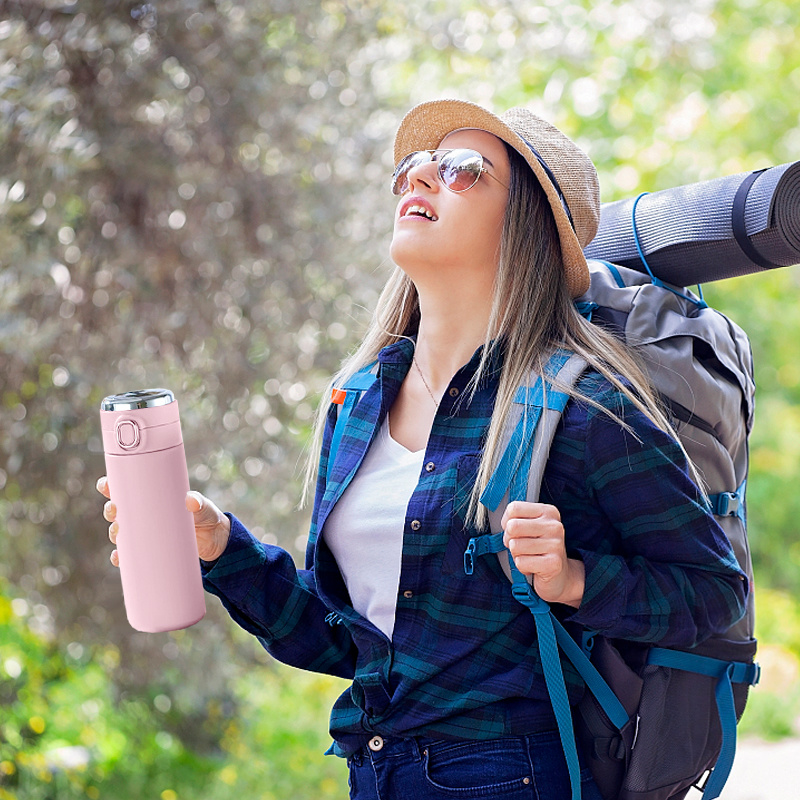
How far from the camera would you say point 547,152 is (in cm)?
168

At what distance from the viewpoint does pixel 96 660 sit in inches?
151

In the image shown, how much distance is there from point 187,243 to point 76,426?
0.76 m

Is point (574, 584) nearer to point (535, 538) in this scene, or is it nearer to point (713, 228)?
point (535, 538)

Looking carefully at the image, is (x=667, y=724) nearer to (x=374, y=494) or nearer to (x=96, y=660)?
(x=374, y=494)

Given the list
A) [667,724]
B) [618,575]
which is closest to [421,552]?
[618,575]

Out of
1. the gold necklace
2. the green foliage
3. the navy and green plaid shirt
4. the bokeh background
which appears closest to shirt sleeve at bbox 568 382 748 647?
the navy and green plaid shirt

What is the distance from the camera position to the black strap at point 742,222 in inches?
64.2

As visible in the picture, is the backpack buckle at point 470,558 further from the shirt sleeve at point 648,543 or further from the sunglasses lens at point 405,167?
the sunglasses lens at point 405,167

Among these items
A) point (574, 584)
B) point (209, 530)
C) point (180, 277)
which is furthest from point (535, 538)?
point (180, 277)

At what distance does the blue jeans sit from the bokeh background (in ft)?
4.76

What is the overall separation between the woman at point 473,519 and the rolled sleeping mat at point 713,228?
13cm

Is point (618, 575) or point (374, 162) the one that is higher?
point (374, 162)

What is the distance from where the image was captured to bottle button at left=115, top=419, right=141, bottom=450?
1384mm

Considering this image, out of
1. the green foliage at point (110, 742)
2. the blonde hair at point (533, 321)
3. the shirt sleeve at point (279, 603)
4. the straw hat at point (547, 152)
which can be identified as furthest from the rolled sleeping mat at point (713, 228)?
the green foliage at point (110, 742)
